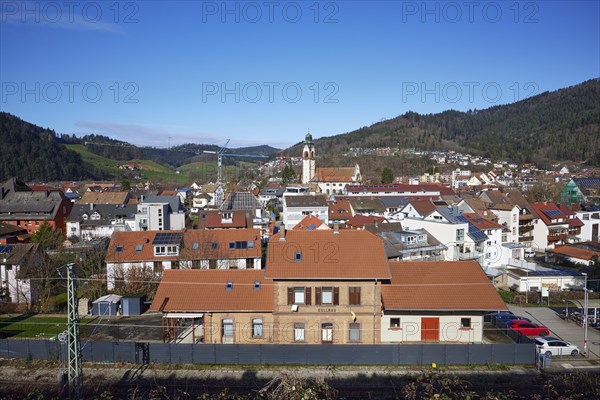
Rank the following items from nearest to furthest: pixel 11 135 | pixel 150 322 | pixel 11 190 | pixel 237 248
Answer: pixel 150 322
pixel 237 248
pixel 11 190
pixel 11 135

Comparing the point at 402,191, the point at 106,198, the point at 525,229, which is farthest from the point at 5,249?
the point at 402,191

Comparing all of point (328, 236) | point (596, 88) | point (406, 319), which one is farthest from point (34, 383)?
point (596, 88)

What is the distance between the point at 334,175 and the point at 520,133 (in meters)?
105

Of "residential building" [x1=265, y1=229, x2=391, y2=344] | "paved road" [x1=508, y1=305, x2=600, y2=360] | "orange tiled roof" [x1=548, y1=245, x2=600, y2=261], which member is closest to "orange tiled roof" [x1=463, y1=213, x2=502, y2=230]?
"orange tiled roof" [x1=548, y1=245, x2=600, y2=261]

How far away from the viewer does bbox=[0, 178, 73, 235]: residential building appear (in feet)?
165

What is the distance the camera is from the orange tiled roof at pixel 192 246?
2938 centimetres

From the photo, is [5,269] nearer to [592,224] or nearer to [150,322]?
[150,322]

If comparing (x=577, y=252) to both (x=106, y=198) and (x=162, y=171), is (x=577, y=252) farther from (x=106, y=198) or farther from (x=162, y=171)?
(x=162, y=171)

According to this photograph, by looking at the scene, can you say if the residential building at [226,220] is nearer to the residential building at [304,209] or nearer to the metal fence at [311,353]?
the residential building at [304,209]

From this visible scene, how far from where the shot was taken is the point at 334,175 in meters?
97.9

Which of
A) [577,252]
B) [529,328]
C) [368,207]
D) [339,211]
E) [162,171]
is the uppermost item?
[162,171]

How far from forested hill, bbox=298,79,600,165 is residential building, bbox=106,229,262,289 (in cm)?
11862

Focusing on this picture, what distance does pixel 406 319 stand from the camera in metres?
19.1

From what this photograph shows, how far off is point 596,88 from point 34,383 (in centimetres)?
20238
